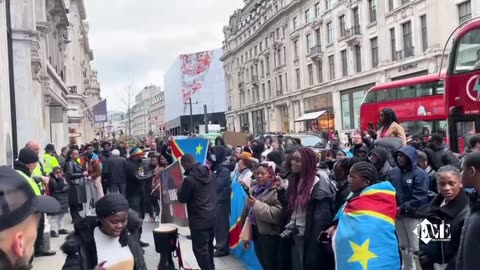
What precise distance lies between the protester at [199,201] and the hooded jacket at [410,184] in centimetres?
229

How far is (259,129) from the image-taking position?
238 ft

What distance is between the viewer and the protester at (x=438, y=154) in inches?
311

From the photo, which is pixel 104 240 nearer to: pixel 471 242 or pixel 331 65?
pixel 471 242

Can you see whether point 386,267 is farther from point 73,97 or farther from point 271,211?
point 73,97

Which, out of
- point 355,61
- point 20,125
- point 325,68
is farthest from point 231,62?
point 20,125

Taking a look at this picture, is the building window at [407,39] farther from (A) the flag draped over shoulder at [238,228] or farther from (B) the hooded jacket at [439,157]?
(A) the flag draped over shoulder at [238,228]

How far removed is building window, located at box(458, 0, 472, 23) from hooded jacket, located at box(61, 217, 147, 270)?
30.6 meters

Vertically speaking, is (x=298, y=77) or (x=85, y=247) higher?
(x=298, y=77)

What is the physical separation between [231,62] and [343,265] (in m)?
81.9

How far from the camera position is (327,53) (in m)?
48.5

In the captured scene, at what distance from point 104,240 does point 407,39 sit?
35511 millimetres

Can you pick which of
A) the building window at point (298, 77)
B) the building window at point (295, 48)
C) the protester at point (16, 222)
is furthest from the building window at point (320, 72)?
the protester at point (16, 222)

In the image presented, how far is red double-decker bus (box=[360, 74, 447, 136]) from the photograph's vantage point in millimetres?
22625

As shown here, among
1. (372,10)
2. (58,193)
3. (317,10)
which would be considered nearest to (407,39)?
(372,10)
